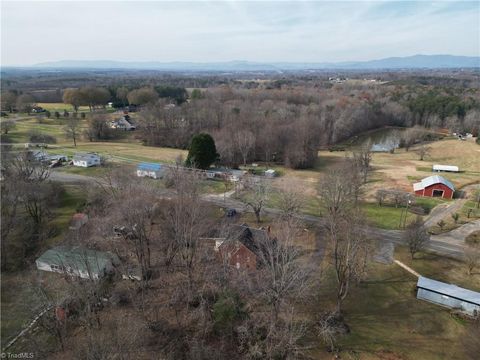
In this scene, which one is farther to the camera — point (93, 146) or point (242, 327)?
point (93, 146)

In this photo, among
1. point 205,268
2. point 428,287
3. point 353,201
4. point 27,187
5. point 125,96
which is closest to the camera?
point 428,287

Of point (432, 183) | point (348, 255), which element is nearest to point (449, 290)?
point (348, 255)

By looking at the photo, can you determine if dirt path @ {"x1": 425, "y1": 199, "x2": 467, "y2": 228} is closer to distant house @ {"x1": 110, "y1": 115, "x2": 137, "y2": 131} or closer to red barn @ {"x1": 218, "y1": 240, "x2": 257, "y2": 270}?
red barn @ {"x1": 218, "y1": 240, "x2": 257, "y2": 270}

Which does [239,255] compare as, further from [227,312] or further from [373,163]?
[373,163]

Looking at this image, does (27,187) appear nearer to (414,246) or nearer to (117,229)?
(117,229)

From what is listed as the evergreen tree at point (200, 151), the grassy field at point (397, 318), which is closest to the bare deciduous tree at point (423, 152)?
the evergreen tree at point (200, 151)

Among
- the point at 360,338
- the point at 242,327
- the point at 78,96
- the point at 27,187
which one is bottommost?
the point at 360,338

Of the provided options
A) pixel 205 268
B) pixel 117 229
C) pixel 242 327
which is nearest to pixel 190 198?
pixel 205 268
